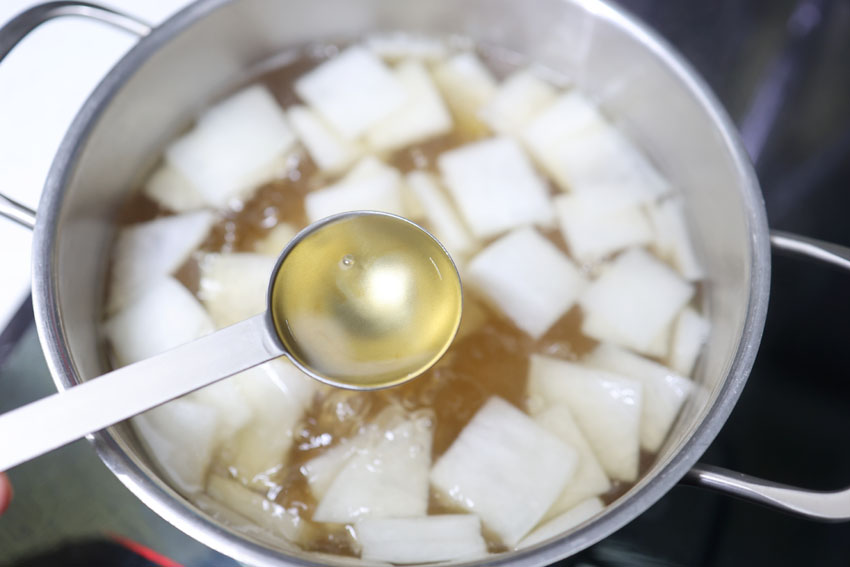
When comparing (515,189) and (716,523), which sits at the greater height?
(515,189)

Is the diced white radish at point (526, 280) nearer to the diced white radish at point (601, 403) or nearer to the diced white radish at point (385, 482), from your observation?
the diced white radish at point (601, 403)

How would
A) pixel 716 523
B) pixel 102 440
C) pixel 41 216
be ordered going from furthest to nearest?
pixel 716 523
pixel 41 216
pixel 102 440

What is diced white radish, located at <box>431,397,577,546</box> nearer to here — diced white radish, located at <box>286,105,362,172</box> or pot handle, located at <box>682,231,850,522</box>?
pot handle, located at <box>682,231,850,522</box>

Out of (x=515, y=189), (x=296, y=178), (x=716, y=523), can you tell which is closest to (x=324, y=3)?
(x=296, y=178)

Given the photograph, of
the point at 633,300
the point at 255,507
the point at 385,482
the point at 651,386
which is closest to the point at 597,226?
the point at 633,300

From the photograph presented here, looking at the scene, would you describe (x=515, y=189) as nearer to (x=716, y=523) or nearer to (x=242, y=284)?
(x=242, y=284)

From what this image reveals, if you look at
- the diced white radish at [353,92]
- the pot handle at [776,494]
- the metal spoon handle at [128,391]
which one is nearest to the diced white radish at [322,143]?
the diced white radish at [353,92]
